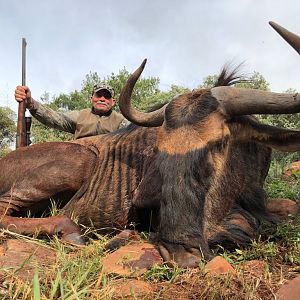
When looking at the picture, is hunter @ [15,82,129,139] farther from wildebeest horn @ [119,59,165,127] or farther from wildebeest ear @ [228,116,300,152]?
wildebeest ear @ [228,116,300,152]

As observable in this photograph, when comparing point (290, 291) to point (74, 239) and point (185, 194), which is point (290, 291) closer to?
point (185, 194)

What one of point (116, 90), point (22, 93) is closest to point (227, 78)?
point (22, 93)

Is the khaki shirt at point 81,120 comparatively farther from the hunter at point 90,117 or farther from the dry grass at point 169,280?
the dry grass at point 169,280

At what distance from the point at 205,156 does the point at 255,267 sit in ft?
3.09

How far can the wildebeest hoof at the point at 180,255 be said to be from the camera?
10.0 ft

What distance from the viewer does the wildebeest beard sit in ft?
10.7

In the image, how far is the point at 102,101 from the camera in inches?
303

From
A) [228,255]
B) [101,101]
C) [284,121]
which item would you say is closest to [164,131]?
[228,255]

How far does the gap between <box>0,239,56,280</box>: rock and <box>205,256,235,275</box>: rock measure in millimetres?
1122

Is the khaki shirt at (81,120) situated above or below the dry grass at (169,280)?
above

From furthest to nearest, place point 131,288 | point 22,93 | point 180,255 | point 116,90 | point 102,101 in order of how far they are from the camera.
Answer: point 116,90 → point 102,101 → point 22,93 → point 180,255 → point 131,288

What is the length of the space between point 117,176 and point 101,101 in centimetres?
288

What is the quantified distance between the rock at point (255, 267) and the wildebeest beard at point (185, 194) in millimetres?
341

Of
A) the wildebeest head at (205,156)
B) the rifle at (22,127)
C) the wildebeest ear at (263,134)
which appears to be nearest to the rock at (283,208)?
the wildebeest head at (205,156)
